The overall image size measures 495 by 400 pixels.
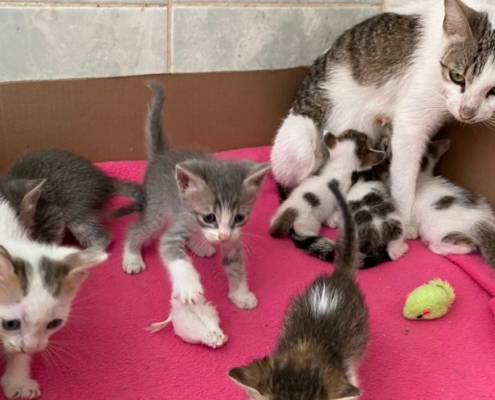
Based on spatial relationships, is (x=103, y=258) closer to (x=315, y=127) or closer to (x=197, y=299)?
(x=197, y=299)

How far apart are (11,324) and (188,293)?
440mm

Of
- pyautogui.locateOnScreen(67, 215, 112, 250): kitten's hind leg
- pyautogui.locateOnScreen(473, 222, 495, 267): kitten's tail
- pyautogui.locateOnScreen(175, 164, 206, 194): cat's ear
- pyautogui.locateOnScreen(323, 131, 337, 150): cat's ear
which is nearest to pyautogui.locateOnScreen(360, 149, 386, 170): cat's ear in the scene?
pyautogui.locateOnScreen(323, 131, 337, 150): cat's ear

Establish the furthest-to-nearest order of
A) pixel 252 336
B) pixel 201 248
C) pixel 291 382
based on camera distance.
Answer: pixel 201 248 < pixel 252 336 < pixel 291 382

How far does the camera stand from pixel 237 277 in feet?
5.12

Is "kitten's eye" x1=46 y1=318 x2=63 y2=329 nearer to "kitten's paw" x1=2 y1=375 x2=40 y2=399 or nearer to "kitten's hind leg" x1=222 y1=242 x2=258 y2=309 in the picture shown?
"kitten's paw" x1=2 y1=375 x2=40 y2=399

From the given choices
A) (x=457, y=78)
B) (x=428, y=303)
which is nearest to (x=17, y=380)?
(x=428, y=303)

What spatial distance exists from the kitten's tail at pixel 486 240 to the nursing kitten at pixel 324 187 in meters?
0.41

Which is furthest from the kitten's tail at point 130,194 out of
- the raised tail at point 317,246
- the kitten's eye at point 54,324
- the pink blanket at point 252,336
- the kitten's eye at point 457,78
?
the kitten's eye at point 457,78

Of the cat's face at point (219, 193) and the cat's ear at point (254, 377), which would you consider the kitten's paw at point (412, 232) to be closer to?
the cat's face at point (219, 193)

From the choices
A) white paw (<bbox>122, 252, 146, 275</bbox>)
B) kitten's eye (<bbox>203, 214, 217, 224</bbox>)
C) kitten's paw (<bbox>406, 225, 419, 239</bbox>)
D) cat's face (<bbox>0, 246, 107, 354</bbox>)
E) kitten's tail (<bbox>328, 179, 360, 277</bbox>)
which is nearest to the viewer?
cat's face (<bbox>0, 246, 107, 354</bbox>)

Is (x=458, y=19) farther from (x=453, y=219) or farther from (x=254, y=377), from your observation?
(x=254, y=377)

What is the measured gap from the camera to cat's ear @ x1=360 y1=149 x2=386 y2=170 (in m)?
1.93

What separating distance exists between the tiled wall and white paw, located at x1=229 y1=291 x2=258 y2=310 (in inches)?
37.4

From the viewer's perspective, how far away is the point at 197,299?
54.4 inches
